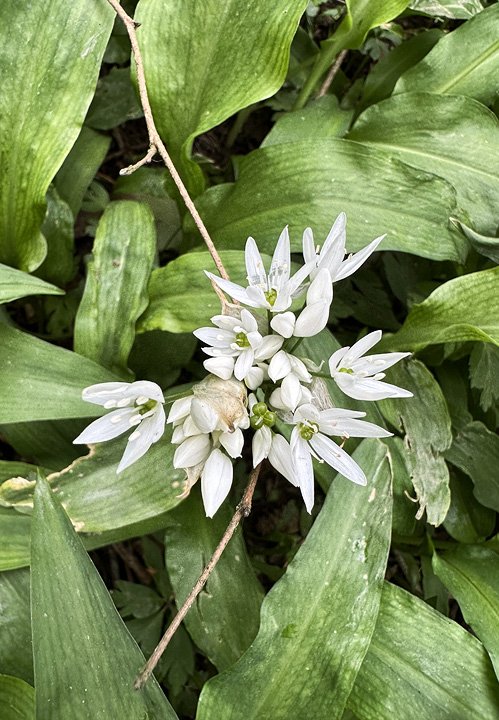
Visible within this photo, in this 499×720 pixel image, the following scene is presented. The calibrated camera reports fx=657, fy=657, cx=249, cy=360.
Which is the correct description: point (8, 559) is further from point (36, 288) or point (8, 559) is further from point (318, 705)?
point (318, 705)

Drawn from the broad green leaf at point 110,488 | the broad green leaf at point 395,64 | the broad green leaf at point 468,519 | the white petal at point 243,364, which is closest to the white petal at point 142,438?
the white petal at point 243,364

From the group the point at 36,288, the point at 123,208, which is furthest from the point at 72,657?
the point at 123,208

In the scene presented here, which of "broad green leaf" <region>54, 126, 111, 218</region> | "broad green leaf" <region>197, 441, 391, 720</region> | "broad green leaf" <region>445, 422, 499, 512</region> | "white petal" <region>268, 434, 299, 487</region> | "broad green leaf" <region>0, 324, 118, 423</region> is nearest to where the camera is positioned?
"white petal" <region>268, 434, 299, 487</region>

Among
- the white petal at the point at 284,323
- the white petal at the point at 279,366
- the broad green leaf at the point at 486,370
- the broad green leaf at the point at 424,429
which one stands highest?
the white petal at the point at 284,323

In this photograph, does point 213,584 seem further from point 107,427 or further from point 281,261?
point 281,261

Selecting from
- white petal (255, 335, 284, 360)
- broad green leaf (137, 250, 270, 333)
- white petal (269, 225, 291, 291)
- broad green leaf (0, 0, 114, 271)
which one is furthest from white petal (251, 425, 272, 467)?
broad green leaf (0, 0, 114, 271)

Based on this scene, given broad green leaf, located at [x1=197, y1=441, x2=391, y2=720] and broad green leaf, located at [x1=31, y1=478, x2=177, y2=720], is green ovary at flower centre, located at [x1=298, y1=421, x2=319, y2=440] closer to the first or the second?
broad green leaf, located at [x1=197, y1=441, x2=391, y2=720]

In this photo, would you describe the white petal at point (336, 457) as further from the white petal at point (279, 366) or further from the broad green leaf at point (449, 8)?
the broad green leaf at point (449, 8)
